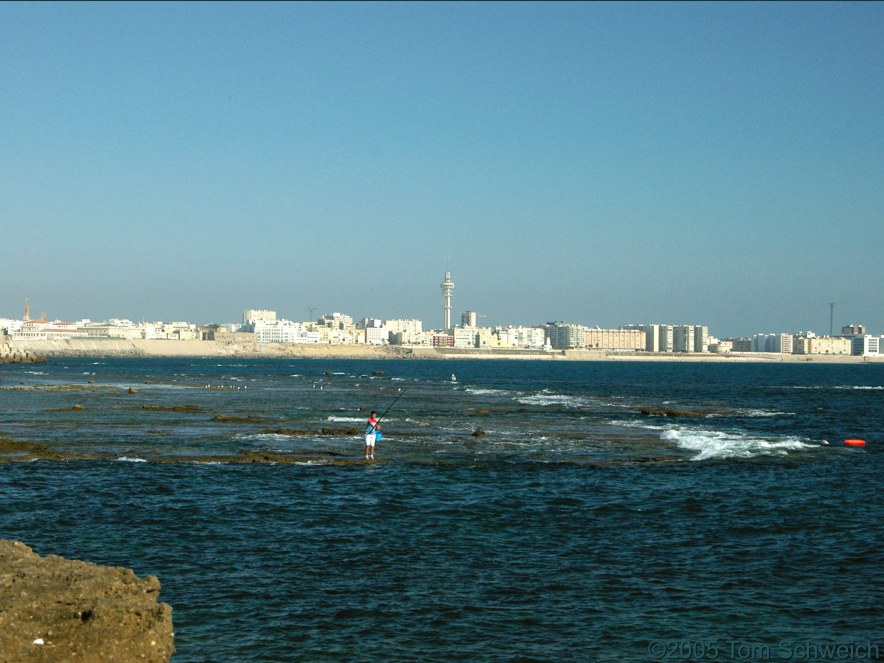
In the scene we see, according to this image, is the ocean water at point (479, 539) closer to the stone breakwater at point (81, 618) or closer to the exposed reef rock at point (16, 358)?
the stone breakwater at point (81, 618)

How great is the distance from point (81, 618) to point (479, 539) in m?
7.90

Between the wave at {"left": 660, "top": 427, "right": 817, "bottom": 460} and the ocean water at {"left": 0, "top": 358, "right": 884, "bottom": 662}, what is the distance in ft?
0.70

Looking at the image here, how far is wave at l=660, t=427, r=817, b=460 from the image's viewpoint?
2681 centimetres

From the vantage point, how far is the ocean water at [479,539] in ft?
33.1

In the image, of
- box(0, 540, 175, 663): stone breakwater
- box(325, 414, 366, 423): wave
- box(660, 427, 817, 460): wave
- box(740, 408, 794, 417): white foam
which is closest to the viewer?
box(0, 540, 175, 663): stone breakwater

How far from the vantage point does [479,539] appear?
14.6 m

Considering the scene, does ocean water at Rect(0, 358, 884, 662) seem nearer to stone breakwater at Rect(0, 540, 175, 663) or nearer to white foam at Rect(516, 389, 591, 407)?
stone breakwater at Rect(0, 540, 175, 663)

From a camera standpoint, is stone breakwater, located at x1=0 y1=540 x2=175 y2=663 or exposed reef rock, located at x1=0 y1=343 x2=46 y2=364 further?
exposed reef rock, located at x1=0 y1=343 x2=46 y2=364

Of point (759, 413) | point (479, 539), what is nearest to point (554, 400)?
→ point (759, 413)

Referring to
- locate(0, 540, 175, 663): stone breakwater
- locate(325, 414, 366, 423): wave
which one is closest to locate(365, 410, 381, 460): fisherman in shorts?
locate(325, 414, 366, 423): wave

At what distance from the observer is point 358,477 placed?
21.0 metres

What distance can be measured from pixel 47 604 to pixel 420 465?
51.6 ft

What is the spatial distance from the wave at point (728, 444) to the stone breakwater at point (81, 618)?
65.2 feet

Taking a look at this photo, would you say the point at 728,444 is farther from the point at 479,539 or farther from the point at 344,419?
the point at 479,539
